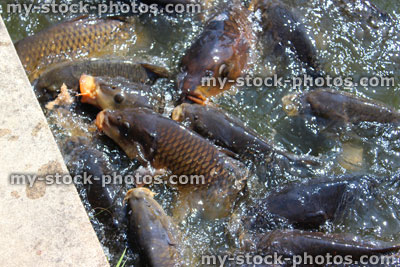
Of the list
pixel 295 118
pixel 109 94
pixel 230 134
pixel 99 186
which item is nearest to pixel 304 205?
pixel 230 134

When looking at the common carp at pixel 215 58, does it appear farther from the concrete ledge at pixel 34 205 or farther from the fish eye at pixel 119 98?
the concrete ledge at pixel 34 205

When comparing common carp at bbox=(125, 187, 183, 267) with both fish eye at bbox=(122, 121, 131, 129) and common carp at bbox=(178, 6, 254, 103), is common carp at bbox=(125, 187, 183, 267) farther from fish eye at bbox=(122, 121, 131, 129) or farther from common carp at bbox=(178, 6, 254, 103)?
common carp at bbox=(178, 6, 254, 103)

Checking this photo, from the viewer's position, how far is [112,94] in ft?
13.3

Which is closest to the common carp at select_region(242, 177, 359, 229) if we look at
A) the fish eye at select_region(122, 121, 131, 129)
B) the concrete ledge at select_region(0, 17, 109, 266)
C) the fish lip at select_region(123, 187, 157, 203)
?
the fish lip at select_region(123, 187, 157, 203)

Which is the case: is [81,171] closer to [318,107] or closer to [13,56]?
[13,56]

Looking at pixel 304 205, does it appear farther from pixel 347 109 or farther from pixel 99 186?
pixel 99 186

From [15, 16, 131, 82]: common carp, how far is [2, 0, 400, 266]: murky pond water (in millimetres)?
267

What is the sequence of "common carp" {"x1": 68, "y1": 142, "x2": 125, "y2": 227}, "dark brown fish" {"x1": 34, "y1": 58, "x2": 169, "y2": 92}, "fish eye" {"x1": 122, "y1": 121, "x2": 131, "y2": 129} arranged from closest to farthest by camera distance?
1. "common carp" {"x1": 68, "y1": 142, "x2": 125, "y2": 227}
2. "fish eye" {"x1": 122, "y1": 121, "x2": 131, "y2": 129}
3. "dark brown fish" {"x1": 34, "y1": 58, "x2": 169, "y2": 92}

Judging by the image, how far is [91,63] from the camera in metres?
4.22

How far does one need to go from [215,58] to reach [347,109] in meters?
1.34

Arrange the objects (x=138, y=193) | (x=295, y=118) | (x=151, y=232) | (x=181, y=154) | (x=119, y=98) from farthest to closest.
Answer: (x=295, y=118) < (x=119, y=98) < (x=181, y=154) < (x=138, y=193) < (x=151, y=232)

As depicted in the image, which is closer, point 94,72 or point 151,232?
point 151,232

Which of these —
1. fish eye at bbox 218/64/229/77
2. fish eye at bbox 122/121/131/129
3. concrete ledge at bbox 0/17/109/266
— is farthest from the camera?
fish eye at bbox 218/64/229/77

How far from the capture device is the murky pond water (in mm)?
3605
